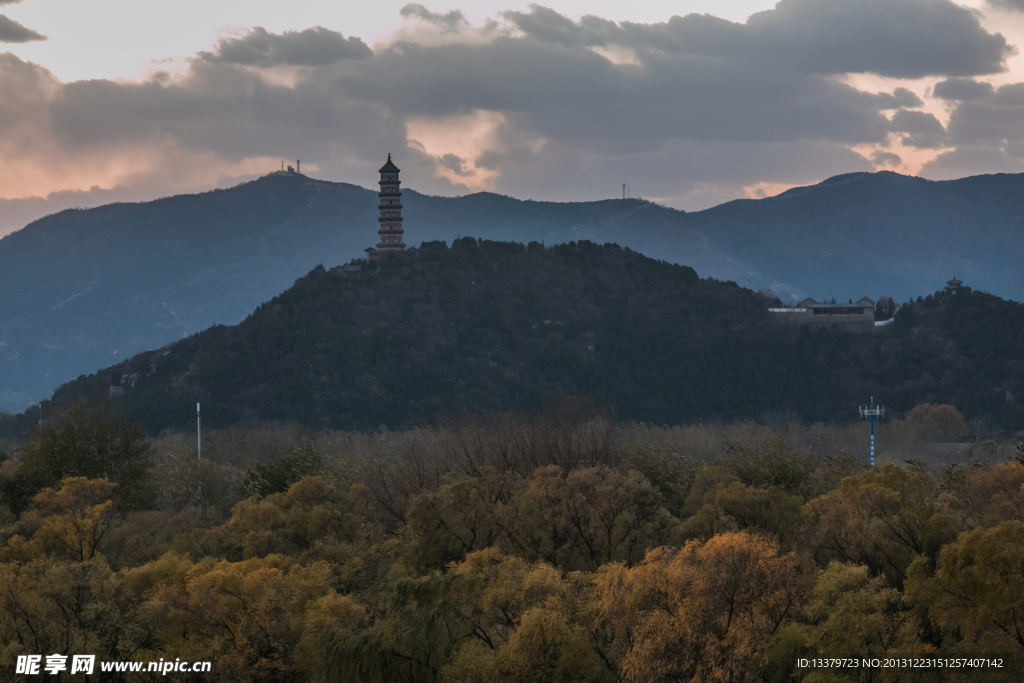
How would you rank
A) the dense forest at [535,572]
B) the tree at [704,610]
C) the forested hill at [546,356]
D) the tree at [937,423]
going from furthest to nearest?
the forested hill at [546,356], the tree at [937,423], the dense forest at [535,572], the tree at [704,610]

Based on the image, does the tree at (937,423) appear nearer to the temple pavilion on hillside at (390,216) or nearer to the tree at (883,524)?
the tree at (883,524)

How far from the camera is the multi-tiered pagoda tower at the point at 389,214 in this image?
469ft

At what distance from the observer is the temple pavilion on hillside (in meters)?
143

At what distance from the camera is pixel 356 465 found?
54.7 meters

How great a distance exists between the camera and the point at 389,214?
144875mm

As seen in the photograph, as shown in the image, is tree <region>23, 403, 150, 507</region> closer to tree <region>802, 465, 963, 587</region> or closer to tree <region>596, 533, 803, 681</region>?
→ tree <region>596, 533, 803, 681</region>

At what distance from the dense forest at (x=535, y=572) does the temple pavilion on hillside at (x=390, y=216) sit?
3783 inches

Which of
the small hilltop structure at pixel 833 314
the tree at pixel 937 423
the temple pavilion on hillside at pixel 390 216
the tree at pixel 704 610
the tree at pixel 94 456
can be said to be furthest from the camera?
the temple pavilion on hillside at pixel 390 216

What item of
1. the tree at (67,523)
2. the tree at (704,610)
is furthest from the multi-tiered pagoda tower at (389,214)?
the tree at (704,610)

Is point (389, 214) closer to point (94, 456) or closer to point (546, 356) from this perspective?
point (546, 356)

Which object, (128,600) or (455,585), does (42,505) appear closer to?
(128,600)

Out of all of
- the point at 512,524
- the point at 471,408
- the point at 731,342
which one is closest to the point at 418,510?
the point at 512,524

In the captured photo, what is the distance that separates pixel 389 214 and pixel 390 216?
449 mm

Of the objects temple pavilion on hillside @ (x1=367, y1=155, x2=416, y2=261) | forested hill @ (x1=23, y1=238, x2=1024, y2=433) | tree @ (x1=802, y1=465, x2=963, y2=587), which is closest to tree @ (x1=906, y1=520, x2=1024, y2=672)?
tree @ (x1=802, y1=465, x2=963, y2=587)
